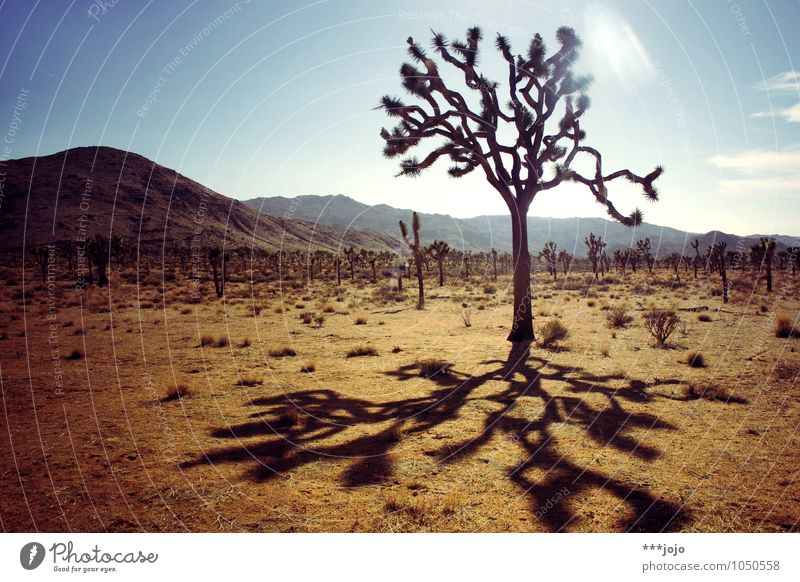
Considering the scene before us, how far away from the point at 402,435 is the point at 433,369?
3.54 meters

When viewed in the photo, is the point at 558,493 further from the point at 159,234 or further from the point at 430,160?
the point at 159,234

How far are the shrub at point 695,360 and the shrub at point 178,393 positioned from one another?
11169mm

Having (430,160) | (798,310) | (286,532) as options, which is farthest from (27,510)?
(798,310)

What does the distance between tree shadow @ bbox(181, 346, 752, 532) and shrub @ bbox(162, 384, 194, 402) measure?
5.09 ft

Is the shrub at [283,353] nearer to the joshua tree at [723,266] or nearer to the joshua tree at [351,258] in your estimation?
the joshua tree at [723,266]

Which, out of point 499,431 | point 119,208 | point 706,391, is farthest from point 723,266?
point 119,208

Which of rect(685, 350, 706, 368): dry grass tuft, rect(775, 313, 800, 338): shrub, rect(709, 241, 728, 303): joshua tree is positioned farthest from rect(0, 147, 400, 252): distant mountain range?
rect(685, 350, 706, 368): dry grass tuft

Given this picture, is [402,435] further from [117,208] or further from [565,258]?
Result: [117,208]

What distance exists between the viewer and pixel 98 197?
9675cm

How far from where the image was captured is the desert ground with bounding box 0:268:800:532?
3.98 m

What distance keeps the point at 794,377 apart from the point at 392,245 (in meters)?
167

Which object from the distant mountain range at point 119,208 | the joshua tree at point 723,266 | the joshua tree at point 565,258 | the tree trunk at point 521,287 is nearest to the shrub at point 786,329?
the tree trunk at point 521,287

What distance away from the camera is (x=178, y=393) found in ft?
25.4

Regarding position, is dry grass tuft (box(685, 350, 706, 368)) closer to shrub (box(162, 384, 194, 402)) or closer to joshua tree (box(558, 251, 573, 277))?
shrub (box(162, 384, 194, 402))
